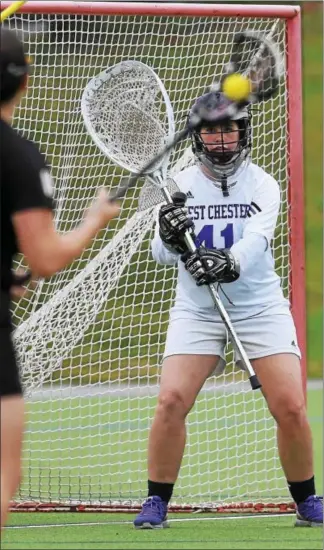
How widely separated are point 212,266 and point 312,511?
1048mm

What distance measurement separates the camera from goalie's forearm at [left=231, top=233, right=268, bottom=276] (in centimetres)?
506

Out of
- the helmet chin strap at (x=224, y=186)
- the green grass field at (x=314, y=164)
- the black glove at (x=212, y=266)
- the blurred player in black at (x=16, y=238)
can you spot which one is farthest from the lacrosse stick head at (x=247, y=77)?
the green grass field at (x=314, y=164)

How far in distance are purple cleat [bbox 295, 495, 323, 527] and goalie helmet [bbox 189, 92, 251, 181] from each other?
127 cm

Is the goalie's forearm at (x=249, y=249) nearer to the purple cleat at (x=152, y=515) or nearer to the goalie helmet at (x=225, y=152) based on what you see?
the goalie helmet at (x=225, y=152)

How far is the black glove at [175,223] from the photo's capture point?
5105mm

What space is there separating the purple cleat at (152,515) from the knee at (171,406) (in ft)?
1.10

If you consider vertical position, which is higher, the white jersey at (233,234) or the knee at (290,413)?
the white jersey at (233,234)

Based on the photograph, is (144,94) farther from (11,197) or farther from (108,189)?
(11,197)

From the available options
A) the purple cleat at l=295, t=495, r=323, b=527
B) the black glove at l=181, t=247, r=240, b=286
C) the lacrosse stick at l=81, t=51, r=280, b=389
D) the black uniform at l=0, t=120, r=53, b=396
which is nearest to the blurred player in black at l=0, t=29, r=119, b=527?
the black uniform at l=0, t=120, r=53, b=396

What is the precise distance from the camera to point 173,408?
518cm

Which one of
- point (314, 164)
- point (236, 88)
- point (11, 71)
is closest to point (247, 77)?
point (236, 88)

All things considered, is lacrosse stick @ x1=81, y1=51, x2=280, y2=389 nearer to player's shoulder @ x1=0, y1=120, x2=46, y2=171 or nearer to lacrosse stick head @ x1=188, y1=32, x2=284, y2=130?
lacrosse stick head @ x1=188, y1=32, x2=284, y2=130

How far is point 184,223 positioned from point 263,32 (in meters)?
1.49

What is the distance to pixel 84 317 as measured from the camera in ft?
20.1
